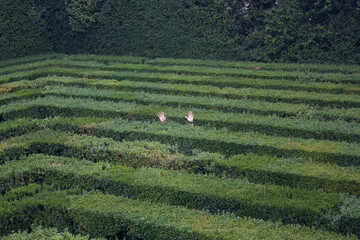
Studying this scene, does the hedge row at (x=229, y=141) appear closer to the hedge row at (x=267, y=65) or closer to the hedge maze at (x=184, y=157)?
the hedge maze at (x=184, y=157)

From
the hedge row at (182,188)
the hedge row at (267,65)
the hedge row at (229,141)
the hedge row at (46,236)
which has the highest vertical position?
the hedge row at (267,65)

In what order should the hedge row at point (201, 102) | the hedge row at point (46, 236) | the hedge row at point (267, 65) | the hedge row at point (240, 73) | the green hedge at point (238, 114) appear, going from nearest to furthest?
the hedge row at point (46, 236) → the green hedge at point (238, 114) → the hedge row at point (201, 102) → the hedge row at point (240, 73) → the hedge row at point (267, 65)

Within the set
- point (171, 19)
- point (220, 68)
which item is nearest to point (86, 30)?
point (171, 19)

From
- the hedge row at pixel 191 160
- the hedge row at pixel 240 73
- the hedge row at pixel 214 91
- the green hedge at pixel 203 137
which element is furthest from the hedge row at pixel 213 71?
the hedge row at pixel 191 160

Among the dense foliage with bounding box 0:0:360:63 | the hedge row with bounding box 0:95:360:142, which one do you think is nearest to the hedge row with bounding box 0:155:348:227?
the hedge row with bounding box 0:95:360:142

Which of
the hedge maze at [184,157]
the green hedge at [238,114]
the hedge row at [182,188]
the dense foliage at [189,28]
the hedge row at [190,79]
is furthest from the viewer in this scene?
the dense foliage at [189,28]

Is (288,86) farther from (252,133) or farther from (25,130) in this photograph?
(25,130)

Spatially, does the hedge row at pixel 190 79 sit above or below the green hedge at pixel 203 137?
above

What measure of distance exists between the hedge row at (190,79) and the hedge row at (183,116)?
3316 mm

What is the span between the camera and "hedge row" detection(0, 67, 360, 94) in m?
14.5

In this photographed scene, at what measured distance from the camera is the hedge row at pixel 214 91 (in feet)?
42.8

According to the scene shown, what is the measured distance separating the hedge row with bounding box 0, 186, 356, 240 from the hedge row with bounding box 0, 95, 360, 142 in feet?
15.3

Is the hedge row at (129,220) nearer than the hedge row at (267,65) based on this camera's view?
Yes

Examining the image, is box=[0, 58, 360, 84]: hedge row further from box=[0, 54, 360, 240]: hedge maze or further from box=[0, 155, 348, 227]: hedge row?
box=[0, 155, 348, 227]: hedge row
